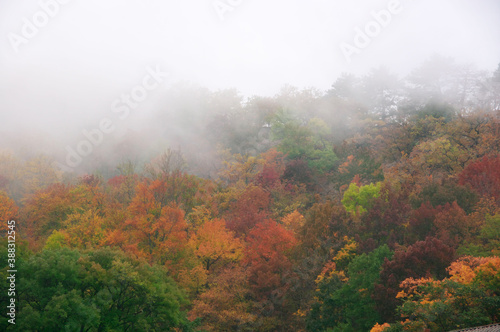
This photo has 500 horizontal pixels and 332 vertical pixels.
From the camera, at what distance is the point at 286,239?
35.8 metres

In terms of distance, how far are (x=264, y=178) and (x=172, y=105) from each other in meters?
42.9

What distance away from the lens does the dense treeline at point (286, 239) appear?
74.8 feet

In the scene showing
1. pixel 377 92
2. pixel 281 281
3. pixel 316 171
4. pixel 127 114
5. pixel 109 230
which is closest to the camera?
pixel 281 281

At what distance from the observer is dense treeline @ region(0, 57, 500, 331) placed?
74.8ft

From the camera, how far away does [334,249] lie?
31688 mm

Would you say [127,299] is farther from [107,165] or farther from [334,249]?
[107,165]

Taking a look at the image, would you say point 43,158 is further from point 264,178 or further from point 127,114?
point 264,178

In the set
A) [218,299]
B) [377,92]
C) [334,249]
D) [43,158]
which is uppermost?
[377,92]

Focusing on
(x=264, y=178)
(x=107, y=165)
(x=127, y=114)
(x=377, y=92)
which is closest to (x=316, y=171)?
(x=264, y=178)

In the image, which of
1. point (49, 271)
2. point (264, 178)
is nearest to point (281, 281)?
point (49, 271)

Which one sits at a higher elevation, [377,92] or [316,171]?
[377,92]

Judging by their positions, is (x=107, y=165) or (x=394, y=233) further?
(x=107, y=165)

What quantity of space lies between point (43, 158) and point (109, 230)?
36787 millimetres

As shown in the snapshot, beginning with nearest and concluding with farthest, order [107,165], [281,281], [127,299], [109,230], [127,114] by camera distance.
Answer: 1. [127,299]
2. [281,281]
3. [109,230]
4. [107,165]
5. [127,114]
